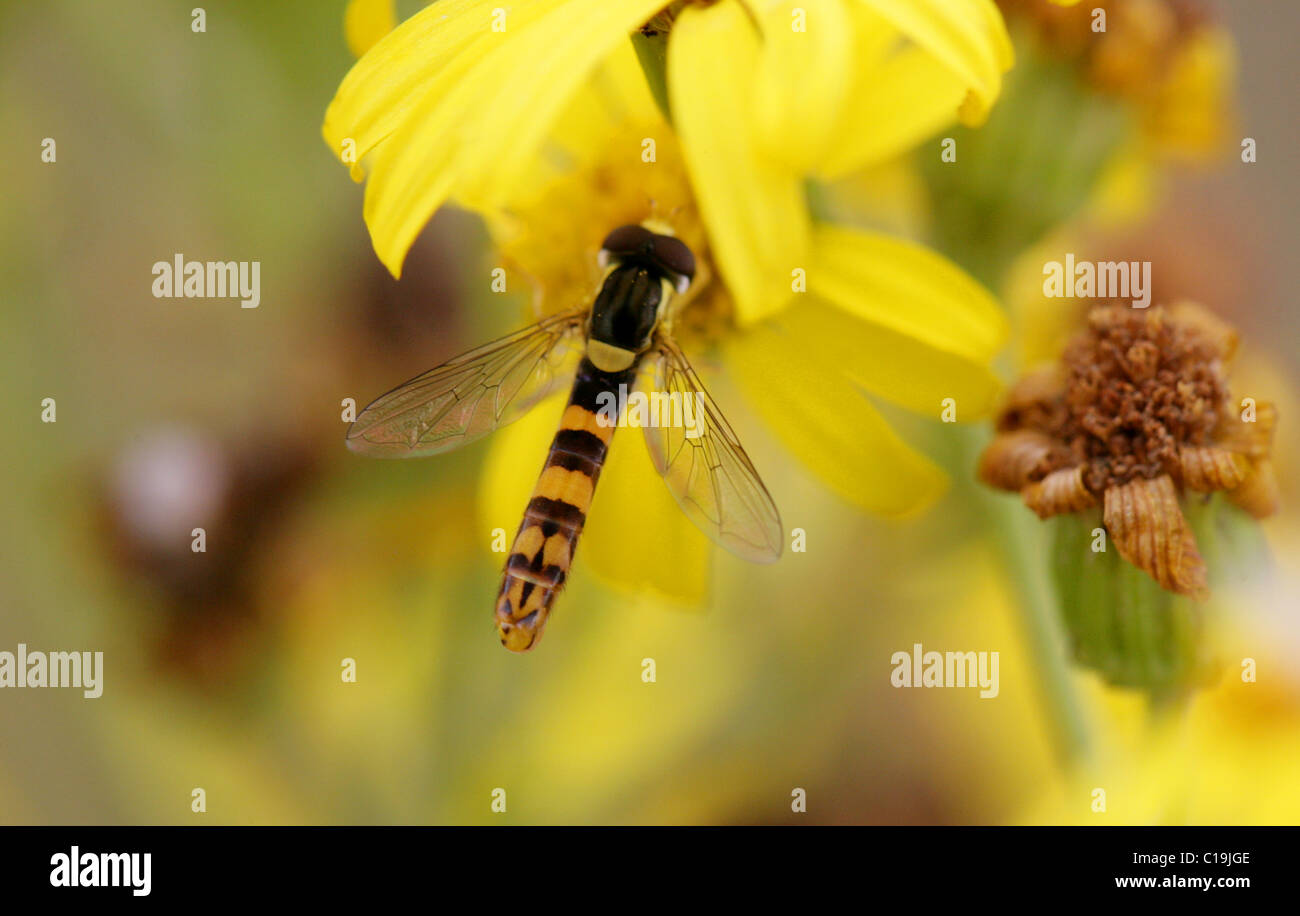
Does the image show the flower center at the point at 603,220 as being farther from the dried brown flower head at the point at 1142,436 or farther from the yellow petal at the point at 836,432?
the dried brown flower head at the point at 1142,436

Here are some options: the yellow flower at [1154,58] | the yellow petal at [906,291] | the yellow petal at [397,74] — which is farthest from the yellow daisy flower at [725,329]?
the yellow flower at [1154,58]

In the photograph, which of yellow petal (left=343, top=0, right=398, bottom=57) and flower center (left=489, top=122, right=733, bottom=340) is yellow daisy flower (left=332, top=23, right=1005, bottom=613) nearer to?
flower center (left=489, top=122, right=733, bottom=340)

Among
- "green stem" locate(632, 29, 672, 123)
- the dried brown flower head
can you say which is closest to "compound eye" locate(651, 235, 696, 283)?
"green stem" locate(632, 29, 672, 123)

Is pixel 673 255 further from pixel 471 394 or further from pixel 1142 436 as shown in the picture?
pixel 1142 436

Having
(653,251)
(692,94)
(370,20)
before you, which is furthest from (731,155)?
(370,20)

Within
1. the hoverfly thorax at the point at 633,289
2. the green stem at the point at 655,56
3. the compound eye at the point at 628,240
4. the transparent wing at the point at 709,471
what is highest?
the green stem at the point at 655,56

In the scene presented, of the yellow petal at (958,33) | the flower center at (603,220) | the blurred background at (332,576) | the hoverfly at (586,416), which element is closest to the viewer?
the yellow petal at (958,33)
